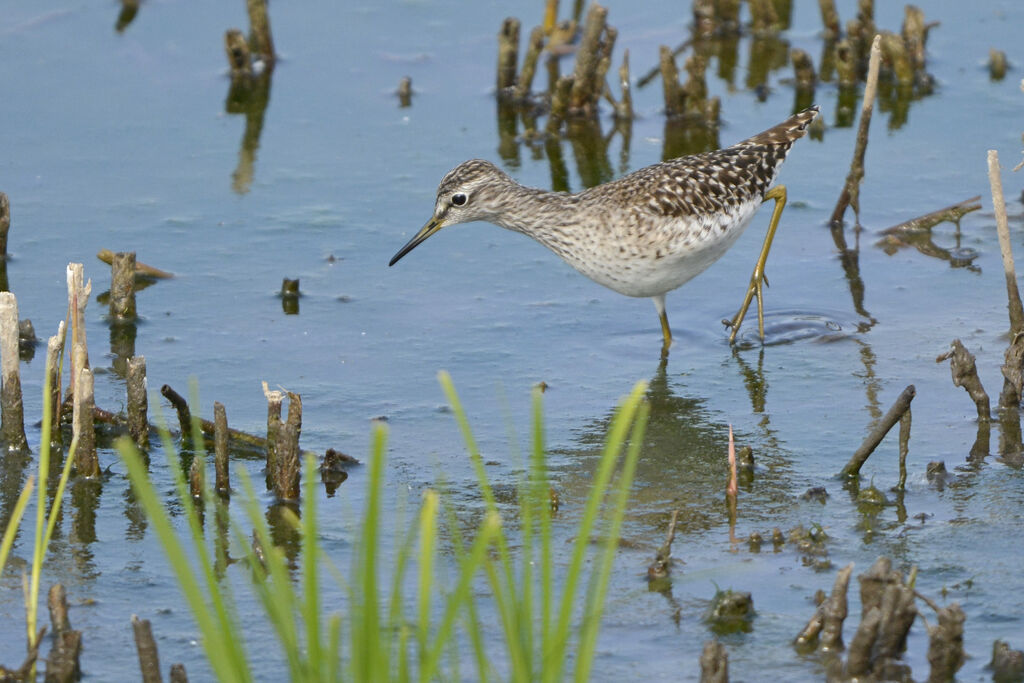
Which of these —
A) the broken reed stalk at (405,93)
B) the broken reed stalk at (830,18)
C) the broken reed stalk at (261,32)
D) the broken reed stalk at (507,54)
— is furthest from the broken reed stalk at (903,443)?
the broken reed stalk at (261,32)

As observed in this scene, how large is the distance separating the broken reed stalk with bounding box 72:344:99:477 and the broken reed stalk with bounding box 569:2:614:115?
5273 mm

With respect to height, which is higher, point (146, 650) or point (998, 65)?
point (998, 65)

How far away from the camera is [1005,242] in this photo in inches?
249

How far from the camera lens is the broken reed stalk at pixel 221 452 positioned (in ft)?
18.7

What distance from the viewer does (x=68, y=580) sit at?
5367 mm

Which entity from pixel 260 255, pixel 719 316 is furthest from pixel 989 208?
pixel 260 255

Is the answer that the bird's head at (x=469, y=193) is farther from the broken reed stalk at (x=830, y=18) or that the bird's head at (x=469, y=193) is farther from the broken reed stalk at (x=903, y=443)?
the broken reed stalk at (x=830, y=18)

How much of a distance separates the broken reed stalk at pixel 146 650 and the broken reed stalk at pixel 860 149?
5.76m

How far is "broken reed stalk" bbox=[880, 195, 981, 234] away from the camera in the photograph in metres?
8.52

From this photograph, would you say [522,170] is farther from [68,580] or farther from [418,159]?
[68,580]

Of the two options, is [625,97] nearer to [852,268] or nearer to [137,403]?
[852,268]

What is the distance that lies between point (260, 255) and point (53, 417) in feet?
8.70

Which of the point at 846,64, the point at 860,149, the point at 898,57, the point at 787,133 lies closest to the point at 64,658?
the point at 787,133

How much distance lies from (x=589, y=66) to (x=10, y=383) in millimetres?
5453
